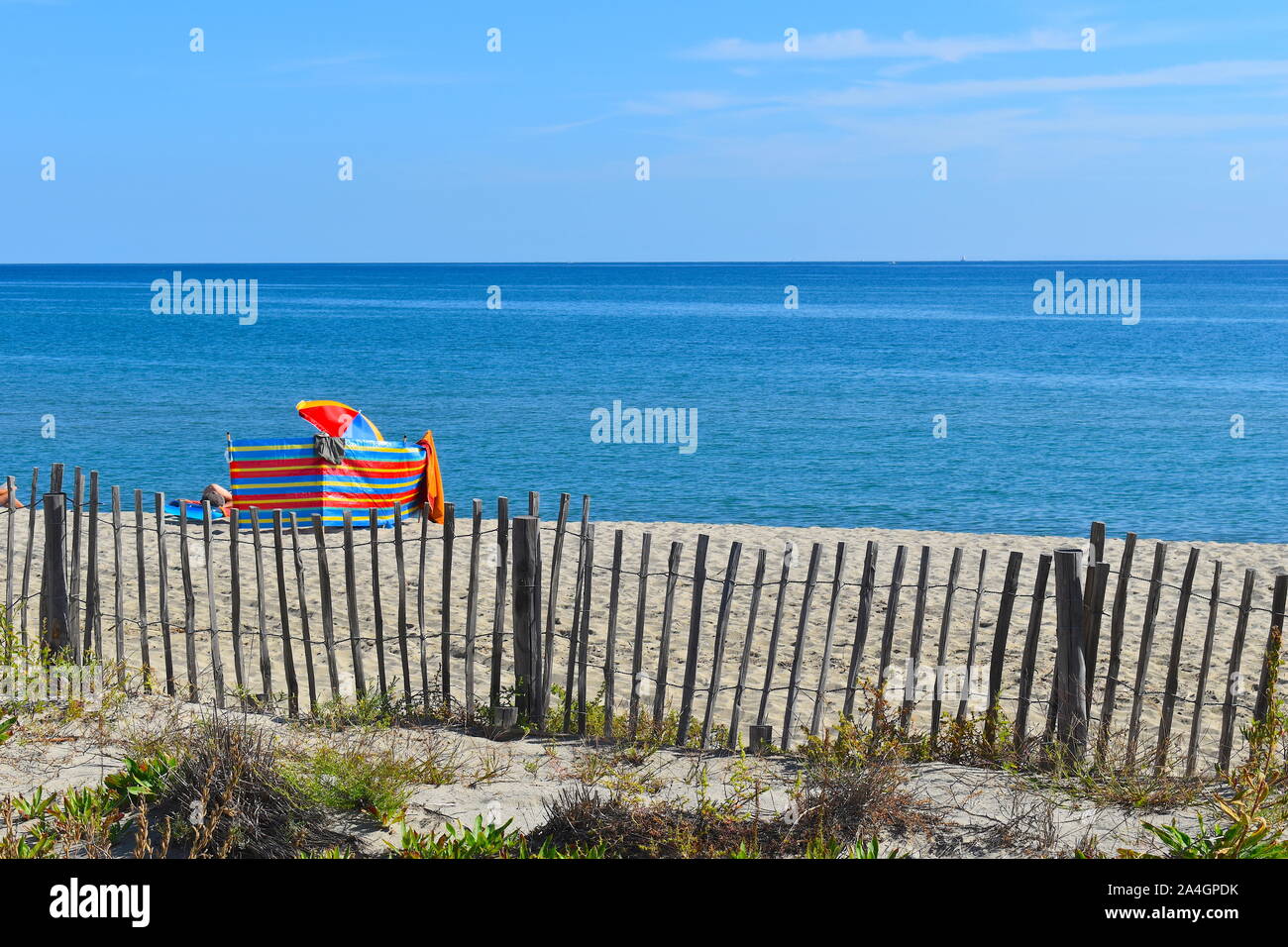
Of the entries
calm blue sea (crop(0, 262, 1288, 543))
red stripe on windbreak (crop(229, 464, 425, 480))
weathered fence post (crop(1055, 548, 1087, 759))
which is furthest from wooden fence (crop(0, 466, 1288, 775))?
calm blue sea (crop(0, 262, 1288, 543))

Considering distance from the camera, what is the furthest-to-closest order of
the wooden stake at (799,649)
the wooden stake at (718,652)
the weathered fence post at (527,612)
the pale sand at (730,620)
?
the pale sand at (730,620), the weathered fence post at (527,612), the wooden stake at (718,652), the wooden stake at (799,649)

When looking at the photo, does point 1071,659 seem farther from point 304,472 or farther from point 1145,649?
point 304,472

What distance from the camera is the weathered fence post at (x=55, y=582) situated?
7.27 meters

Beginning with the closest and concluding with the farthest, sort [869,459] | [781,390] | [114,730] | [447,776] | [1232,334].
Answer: [447,776] < [114,730] < [869,459] < [781,390] < [1232,334]

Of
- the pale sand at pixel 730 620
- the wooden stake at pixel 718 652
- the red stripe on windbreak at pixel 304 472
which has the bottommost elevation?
the pale sand at pixel 730 620

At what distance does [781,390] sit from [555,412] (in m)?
10.4

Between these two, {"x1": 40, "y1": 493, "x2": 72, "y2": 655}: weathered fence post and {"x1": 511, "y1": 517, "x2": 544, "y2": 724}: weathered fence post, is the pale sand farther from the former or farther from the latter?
{"x1": 511, "y1": 517, "x2": 544, "y2": 724}: weathered fence post

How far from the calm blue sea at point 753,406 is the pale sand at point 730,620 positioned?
745 cm

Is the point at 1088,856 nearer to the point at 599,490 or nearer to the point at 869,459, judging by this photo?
the point at 599,490

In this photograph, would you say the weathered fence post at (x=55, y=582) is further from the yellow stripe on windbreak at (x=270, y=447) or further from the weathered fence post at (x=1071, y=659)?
the yellow stripe on windbreak at (x=270, y=447)

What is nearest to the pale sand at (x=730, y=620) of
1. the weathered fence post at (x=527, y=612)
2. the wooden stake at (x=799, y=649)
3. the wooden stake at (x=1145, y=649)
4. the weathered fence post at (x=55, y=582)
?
the wooden stake at (x=799, y=649)

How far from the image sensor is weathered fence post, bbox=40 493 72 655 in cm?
727

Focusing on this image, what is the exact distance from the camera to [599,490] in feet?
79.7
